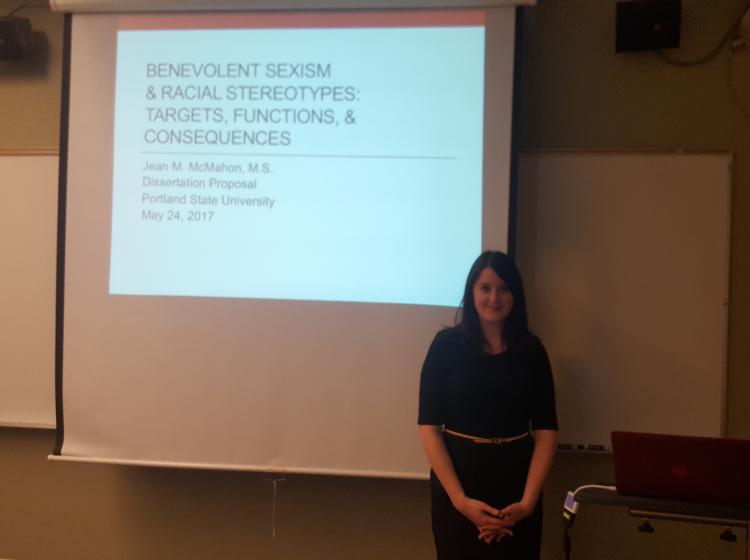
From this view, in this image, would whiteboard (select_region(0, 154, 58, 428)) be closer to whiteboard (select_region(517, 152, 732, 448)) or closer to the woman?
the woman

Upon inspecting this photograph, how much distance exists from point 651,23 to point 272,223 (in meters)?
1.71

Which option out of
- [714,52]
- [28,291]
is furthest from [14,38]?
[714,52]

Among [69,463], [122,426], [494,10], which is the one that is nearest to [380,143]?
[494,10]

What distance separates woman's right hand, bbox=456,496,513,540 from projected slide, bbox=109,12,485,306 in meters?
0.80

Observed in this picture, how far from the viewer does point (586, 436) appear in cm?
245

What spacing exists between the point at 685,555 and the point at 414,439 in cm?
123

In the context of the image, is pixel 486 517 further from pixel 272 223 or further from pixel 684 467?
pixel 272 223

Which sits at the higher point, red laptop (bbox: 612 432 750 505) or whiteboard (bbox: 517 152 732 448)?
whiteboard (bbox: 517 152 732 448)

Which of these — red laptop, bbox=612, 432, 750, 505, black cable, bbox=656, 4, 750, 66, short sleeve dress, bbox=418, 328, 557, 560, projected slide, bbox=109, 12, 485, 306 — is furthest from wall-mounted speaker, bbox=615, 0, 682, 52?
red laptop, bbox=612, 432, 750, 505

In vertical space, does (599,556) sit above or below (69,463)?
below

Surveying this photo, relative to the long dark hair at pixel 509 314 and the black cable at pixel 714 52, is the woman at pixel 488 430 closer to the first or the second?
the long dark hair at pixel 509 314

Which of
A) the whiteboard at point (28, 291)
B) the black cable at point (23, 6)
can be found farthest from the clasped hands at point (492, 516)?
the black cable at point (23, 6)

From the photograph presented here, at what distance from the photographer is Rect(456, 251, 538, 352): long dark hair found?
196cm

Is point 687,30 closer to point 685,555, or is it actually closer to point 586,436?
point 586,436
